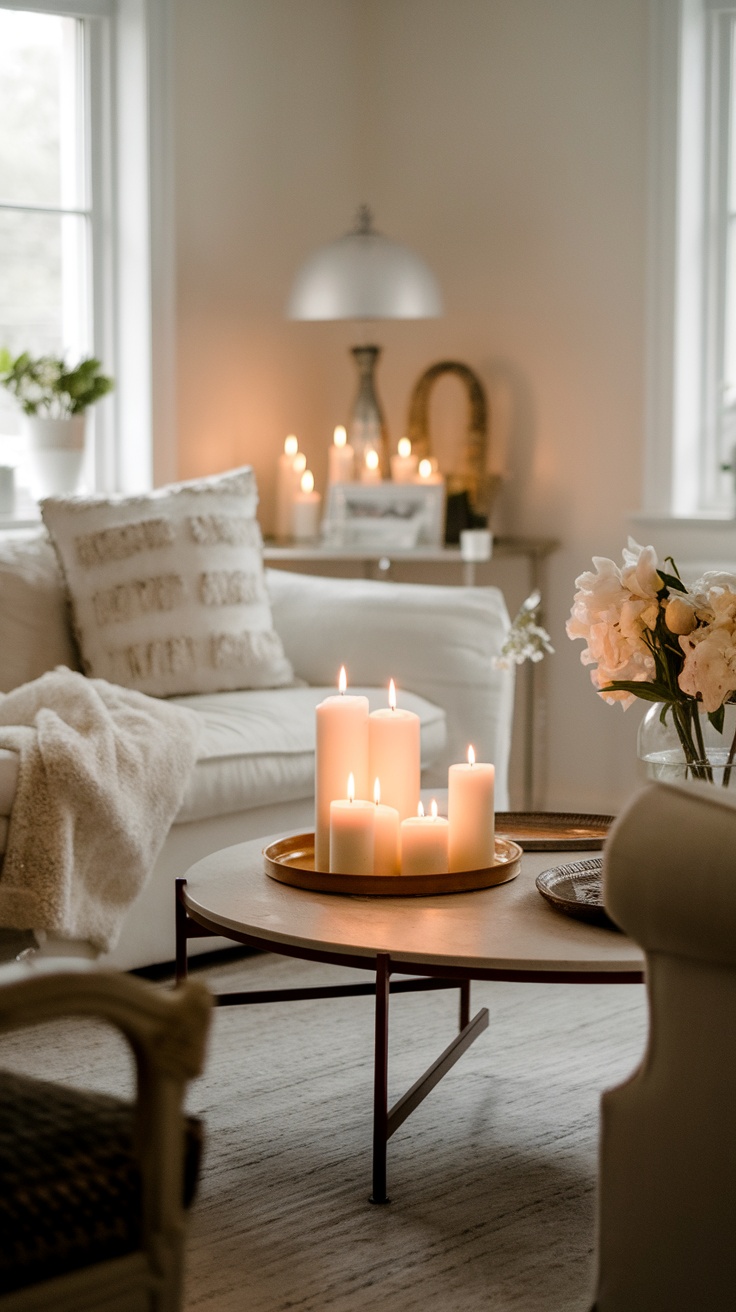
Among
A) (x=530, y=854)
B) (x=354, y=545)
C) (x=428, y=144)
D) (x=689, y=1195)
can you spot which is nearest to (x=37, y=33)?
(x=428, y=144)

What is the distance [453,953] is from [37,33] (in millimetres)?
3108

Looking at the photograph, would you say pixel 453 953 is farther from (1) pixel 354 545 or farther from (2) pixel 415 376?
(2) pixel 415 376

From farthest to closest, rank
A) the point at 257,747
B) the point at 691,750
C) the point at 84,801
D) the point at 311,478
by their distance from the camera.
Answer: the point at 311,478, the point at 257,747, the point at 84,801, the point at 691,750

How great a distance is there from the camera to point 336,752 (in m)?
2.06

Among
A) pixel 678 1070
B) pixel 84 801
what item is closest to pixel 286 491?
pixel 84 801

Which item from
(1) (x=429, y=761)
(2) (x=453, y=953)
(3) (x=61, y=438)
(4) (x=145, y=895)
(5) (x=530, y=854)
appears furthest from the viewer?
(3) (x=61, y=438)

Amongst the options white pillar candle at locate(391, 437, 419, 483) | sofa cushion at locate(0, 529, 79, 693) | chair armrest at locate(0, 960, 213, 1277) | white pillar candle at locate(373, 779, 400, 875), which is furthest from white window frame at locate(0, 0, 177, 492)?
chair armrest at locate(0, 960, 213, 1277)

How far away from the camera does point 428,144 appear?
4.47m

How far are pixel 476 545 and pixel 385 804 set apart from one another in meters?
1.90

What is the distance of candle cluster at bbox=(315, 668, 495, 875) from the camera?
1993 millimetres

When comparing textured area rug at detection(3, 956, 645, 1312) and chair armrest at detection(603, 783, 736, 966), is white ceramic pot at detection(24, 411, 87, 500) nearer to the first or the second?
textured area rug at detection(3, 956, 645, 1312)

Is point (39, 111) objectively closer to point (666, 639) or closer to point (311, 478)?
point (311, 478)

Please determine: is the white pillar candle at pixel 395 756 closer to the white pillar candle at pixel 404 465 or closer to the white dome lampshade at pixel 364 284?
the white dome lampshade at pixel 364 284

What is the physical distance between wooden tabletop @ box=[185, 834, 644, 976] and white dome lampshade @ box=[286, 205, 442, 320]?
2093mm
